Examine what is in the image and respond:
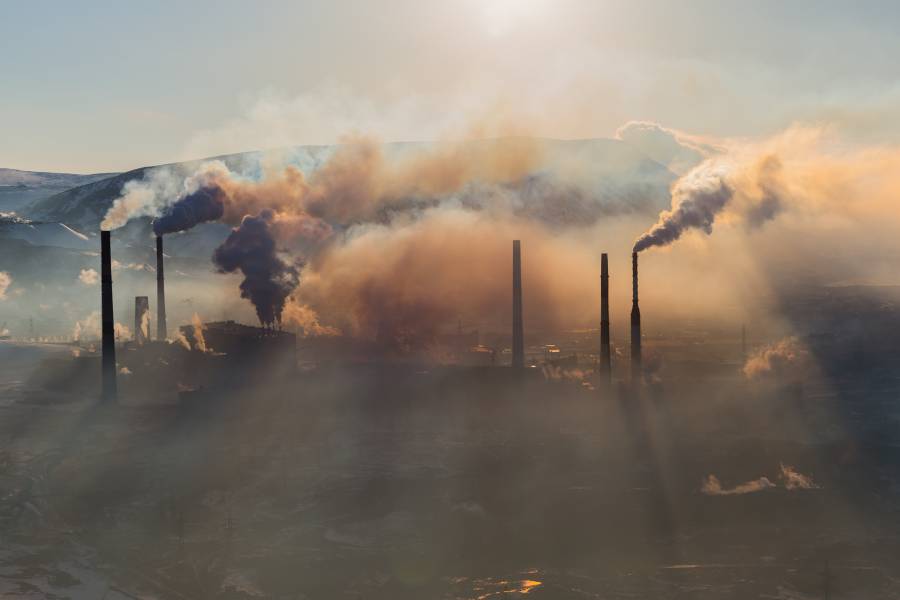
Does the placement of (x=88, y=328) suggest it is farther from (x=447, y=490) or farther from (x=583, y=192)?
(x=583, y=192)

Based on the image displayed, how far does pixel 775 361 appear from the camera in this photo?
76875mm

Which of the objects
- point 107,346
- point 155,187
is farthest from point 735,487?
point 155,187

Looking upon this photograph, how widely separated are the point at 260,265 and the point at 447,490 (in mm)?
33010

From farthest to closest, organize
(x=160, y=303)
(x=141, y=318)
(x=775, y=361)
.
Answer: (x=775, y=361) < (x=160, y=303) < (x=141, y=318)

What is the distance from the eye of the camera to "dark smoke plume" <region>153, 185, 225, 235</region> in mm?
72062

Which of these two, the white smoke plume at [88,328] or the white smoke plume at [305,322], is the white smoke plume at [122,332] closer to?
the white smoke plume at [88,328]

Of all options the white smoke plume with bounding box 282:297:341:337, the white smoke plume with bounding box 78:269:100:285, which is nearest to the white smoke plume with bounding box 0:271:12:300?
the white smoke plume with bounding box 78:269:100:285

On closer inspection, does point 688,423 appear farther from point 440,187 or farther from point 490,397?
point 440,187

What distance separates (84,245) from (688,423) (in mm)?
100491

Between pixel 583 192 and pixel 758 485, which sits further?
pixel 583 192

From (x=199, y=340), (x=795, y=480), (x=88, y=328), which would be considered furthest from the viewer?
(x=88, y=328)

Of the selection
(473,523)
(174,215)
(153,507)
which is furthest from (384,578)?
(174,215)

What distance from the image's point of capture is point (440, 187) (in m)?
166

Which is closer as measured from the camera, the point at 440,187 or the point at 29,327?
the point at 29,327
